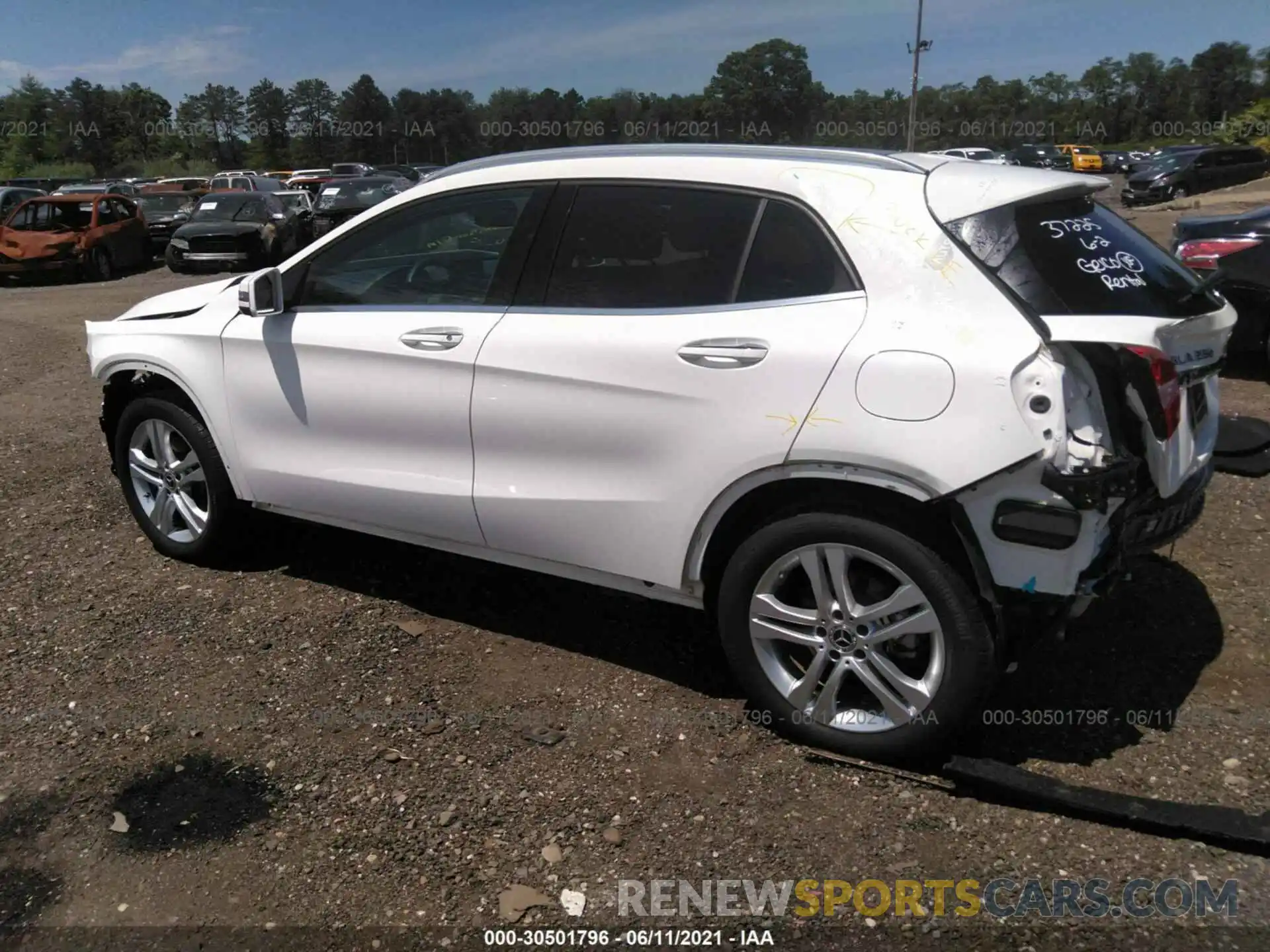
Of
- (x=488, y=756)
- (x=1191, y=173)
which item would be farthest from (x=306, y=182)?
(x=488, y=756)

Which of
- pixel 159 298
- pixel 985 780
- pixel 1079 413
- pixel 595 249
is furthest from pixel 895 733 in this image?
pixel 159 298

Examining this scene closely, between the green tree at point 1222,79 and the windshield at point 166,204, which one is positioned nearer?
the windshield at point 166,204

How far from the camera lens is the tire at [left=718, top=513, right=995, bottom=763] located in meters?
2.77

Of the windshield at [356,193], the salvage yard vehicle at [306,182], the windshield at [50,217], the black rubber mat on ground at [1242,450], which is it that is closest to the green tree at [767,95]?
the salvage yard vehicle at [306,182]

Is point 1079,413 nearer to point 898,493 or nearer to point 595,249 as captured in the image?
point 898,493

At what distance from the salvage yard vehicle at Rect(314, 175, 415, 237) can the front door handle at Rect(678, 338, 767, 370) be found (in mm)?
18610

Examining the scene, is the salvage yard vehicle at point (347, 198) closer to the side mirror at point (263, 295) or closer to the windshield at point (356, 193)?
the windshield at point (356, 193)

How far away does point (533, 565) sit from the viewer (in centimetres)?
357

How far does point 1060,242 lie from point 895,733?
152cm

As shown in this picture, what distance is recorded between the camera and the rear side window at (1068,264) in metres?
2.72

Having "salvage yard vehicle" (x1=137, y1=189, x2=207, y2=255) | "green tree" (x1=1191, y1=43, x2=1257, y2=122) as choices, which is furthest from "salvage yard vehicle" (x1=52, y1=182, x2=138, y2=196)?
"green tree" (x1=1191, y1=43, x2=1257, y2=122)

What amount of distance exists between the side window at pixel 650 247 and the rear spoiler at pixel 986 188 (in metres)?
0.55

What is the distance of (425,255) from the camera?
379cm
